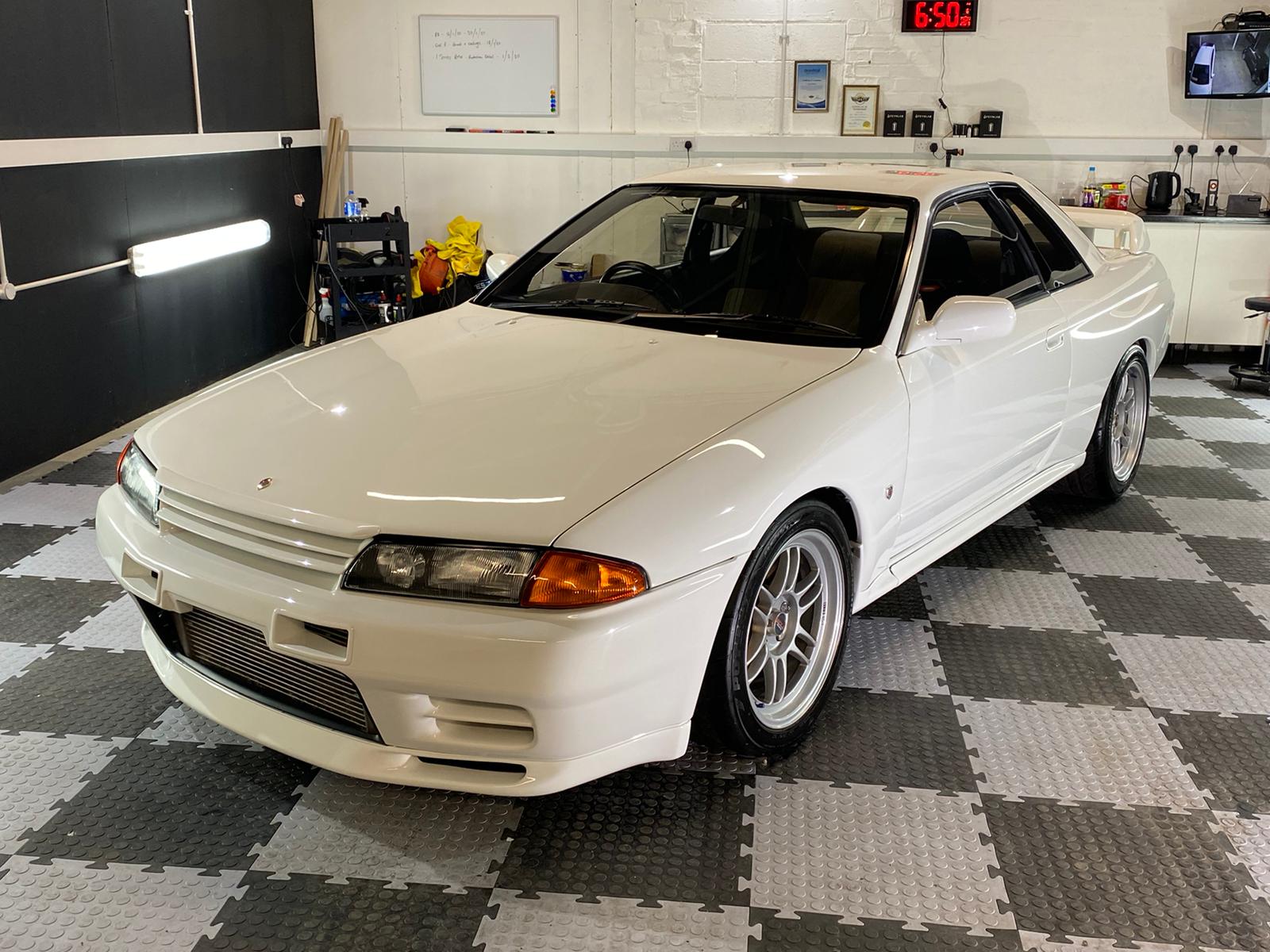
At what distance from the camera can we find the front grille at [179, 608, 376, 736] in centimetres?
196

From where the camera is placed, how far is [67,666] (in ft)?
9.39

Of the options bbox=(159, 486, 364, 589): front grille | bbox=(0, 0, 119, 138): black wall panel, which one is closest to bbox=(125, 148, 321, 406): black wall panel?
bbox=(0, 0, 119, 138): black wall panel

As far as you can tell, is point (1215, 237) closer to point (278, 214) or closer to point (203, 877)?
point (278, 214)

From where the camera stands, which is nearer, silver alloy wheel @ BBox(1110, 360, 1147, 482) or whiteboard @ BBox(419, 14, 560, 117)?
silver alloy wheel @ BBox(1110, 360, 1147, 482)

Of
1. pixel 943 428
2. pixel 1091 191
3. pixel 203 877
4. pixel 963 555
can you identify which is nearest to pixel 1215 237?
pixel 1091 191

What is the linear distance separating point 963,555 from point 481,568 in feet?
7.72

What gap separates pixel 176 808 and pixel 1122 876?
1.87 m

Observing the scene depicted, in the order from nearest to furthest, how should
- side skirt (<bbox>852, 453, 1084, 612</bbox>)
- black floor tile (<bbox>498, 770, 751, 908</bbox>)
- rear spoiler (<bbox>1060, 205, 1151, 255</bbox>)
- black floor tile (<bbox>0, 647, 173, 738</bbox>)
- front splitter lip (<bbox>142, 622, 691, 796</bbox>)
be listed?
1. front splitter lip (<bbox>142, 622, 691, 796</bbox>)
2. black floor tile (<bbox>498, 770, 751, 908</bbox>)
3. black floor tile (<bbox>0, 647, 173, 738</bbox>)
4. side skirt (<bbox>852, 453, 1084, 612</bbox>)
5. rear spoiler (<bbox>1060, 205, 1151, 255</bbox>)

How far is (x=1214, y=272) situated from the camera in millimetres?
6992

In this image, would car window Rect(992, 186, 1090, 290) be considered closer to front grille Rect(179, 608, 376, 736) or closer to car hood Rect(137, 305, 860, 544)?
car hood Rect(137, 305, 860, 544)

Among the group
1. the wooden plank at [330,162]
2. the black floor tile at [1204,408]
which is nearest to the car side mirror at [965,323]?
the black floor tile at [1204,408]

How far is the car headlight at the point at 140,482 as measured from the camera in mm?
2232

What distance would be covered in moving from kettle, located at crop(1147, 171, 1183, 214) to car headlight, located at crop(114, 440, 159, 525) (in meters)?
6.65

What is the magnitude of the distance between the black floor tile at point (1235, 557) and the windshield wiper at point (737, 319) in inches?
70.9
